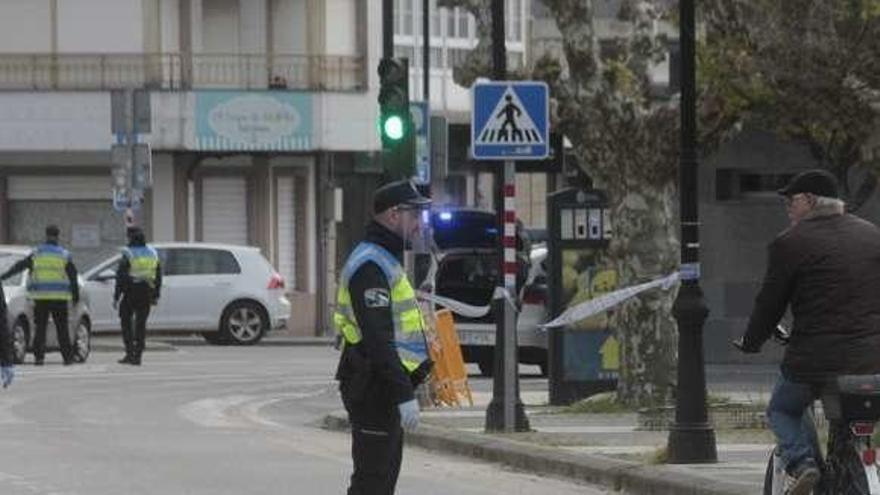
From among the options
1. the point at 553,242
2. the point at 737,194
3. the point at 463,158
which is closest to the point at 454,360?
the point at 553,242

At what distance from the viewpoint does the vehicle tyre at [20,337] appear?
2581cm

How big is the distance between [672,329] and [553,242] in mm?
2128

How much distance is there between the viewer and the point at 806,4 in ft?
61.6

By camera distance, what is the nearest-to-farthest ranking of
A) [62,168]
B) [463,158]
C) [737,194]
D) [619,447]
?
[619,447] → [737,194] → [62,168] → [463,158]

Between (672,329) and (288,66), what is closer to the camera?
(672,329)

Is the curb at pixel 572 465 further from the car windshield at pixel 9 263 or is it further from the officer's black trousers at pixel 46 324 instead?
the car windshield at pixel 9 263

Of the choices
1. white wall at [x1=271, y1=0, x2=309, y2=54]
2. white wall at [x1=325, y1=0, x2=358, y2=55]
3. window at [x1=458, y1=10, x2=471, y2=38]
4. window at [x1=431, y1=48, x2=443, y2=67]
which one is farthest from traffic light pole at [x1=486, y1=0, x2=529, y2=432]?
window at [x1=458, y1=10, x2=471, y2=38]

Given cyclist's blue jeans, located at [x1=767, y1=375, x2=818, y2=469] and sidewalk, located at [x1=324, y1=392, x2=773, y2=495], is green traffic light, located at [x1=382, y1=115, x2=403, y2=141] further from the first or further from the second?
cyclist's blue jeans, located at [x1=767, y1=375, x2=818, y2=469]

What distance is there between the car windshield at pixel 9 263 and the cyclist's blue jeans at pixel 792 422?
18.1 metres

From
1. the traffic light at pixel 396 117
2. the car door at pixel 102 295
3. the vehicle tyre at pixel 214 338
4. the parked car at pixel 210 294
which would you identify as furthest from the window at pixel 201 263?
the traffic light at pixel 396 117

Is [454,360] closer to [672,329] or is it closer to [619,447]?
[672,329]

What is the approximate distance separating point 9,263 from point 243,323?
7657mm

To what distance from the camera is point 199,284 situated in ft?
109

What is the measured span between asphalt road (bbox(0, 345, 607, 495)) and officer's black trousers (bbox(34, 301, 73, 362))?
0.99 ft
